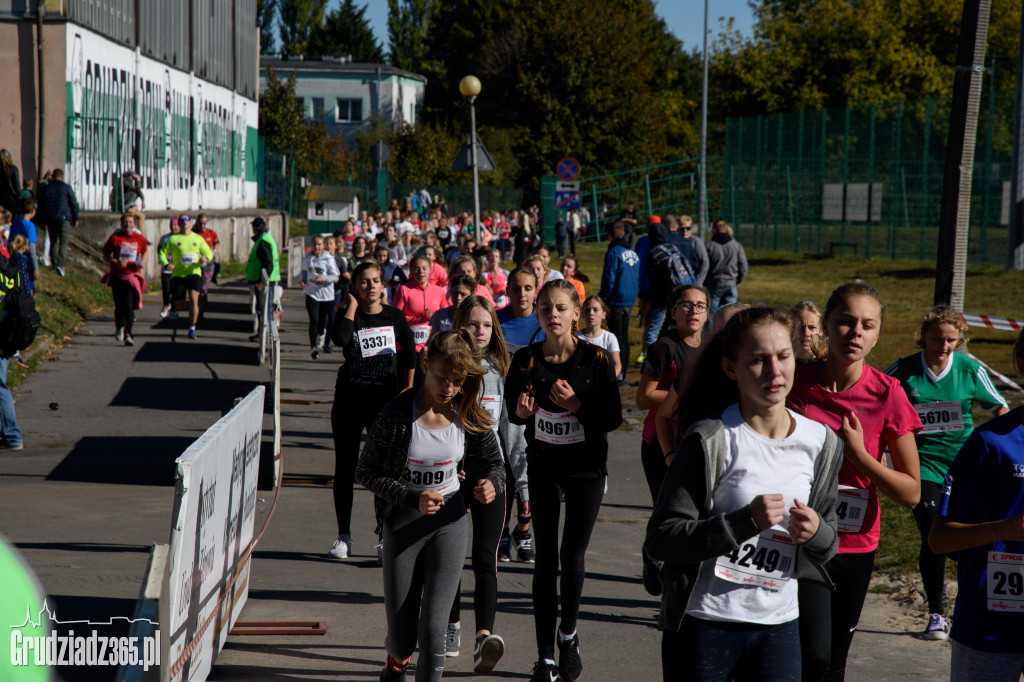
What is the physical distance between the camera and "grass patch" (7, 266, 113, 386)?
1755 centimetres

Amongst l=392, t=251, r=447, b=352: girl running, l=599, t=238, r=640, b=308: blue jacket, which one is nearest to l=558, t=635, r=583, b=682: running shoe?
l=392, t=251, r=447, b=352: girl running

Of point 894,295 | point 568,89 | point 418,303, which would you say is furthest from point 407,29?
point 418,303

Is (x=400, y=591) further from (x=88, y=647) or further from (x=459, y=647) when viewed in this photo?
(x=88, y=647)

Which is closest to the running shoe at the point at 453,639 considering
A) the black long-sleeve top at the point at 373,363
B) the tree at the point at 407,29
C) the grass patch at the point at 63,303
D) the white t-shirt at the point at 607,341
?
the black long-sleeve top at the point at 373,363

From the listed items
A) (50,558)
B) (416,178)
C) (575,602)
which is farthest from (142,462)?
(416,178)

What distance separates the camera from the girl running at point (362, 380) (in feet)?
25.3

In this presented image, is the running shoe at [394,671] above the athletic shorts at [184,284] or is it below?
below

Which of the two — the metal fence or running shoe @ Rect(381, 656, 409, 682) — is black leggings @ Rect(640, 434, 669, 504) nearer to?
running shoe @ Rect(381, 656, 409, 682)

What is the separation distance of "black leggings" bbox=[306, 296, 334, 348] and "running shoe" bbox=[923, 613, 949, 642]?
12786 mm

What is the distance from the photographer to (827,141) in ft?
129

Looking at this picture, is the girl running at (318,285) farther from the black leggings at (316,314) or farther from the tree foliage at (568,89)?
the tree foliage at (568,89)

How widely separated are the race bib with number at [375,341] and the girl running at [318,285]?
10.2 m

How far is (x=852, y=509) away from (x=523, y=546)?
3.83 metres

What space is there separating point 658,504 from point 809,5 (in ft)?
223
